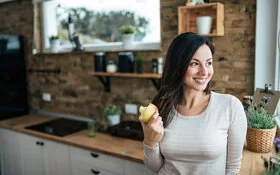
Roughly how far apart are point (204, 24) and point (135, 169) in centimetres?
117

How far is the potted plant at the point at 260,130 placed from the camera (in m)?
1.49

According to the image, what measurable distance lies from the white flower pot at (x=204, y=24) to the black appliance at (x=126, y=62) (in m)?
0.76

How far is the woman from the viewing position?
124cm

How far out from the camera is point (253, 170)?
4.33ft

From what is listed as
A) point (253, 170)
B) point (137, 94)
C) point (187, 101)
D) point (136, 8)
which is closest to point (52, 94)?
point (137, 94)

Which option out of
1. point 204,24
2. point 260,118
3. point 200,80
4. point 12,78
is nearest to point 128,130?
point 204,24

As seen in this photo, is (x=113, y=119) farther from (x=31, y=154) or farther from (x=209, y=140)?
(x=209, y=140)

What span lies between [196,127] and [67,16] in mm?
2459

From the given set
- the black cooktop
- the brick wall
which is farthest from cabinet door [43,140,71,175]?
the brick wall

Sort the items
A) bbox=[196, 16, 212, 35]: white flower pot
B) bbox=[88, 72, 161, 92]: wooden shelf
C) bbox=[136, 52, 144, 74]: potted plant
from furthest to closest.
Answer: bbox=[136, 52, 144, 74]: potted plant → bbox=[88, 72, 161, 92]: wooden shelf → bbox=[196, 16, 212, 35]: white flower pot

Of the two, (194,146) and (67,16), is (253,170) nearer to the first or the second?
(194,146)

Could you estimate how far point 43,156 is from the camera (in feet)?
9.04

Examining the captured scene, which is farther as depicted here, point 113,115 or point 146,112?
point 113,115

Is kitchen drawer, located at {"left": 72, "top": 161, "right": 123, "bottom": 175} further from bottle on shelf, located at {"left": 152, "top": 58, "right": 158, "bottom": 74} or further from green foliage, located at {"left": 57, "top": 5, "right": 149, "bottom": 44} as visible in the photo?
green foliage, located at {"left": 57, "top": 5, "right": 149, "bottom": 44}
